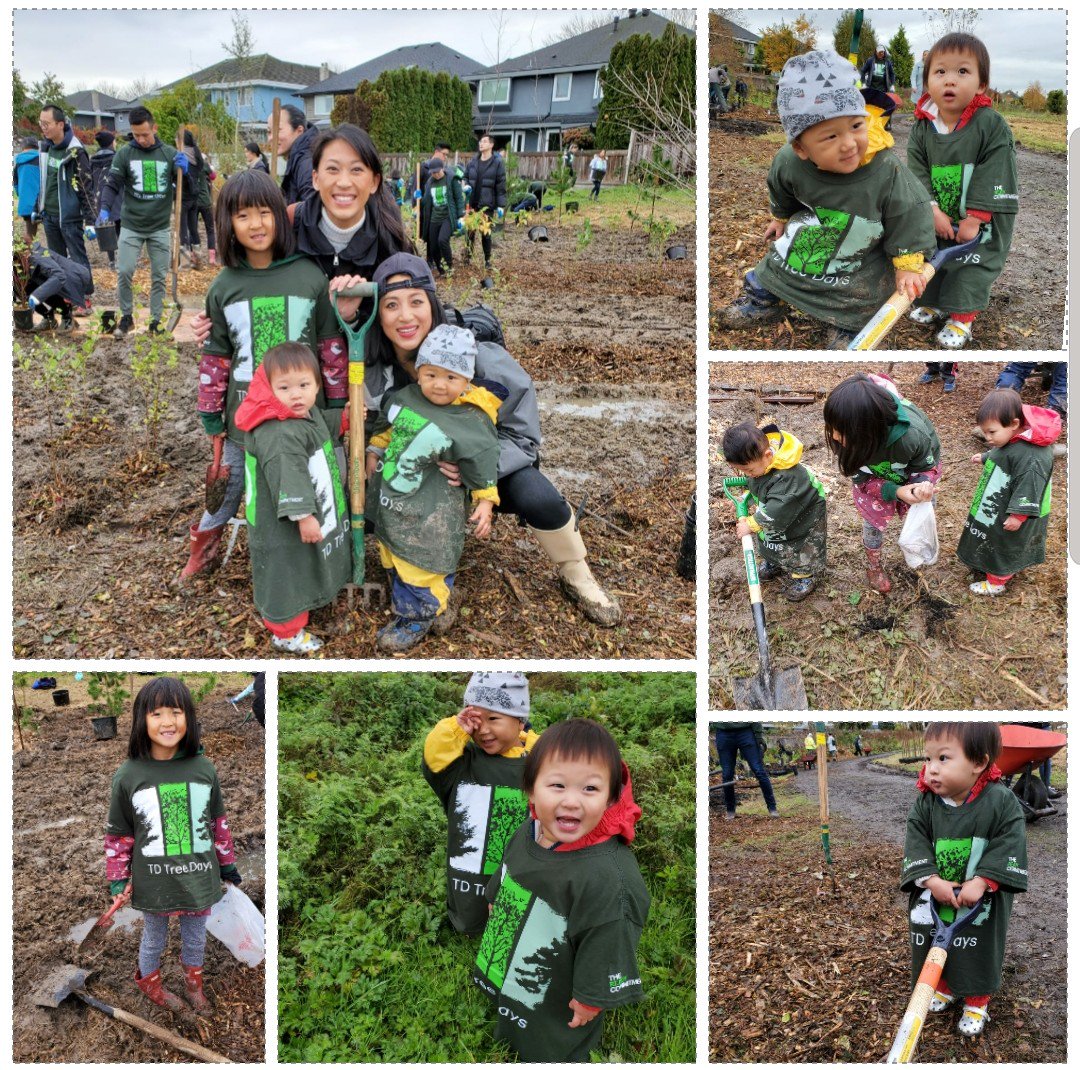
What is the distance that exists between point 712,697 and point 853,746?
2.69 ft

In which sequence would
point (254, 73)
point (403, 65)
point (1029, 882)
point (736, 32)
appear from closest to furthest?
point (736, 32)
point (1029, 882)
point (254, 73)
point (403, 65)

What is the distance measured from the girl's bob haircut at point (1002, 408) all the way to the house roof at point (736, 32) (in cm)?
137

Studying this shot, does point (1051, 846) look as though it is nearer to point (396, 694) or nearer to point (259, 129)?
point (396, 694)

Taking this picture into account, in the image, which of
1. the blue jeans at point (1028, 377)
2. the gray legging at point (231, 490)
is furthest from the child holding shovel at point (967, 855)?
the gray legging at point (231, 490)

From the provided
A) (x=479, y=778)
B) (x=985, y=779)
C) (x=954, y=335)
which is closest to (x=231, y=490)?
(x=479, y=778)

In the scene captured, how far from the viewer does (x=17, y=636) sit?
3.44 m

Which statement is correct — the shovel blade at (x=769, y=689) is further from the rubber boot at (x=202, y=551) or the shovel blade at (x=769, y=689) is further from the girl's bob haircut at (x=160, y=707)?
the rubber boot at (x=202, y=551)

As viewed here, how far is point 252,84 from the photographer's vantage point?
50.5 ft

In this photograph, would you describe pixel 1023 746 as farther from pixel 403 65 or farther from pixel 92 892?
pixel 403 65

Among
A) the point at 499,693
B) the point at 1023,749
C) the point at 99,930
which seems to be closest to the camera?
the point at 499,693

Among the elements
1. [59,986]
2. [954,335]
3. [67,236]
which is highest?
[67,236]

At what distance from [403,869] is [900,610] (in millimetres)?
1940

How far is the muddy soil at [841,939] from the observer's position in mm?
2963

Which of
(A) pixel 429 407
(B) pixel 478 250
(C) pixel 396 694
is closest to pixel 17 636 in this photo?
(C) pixel 396 694
